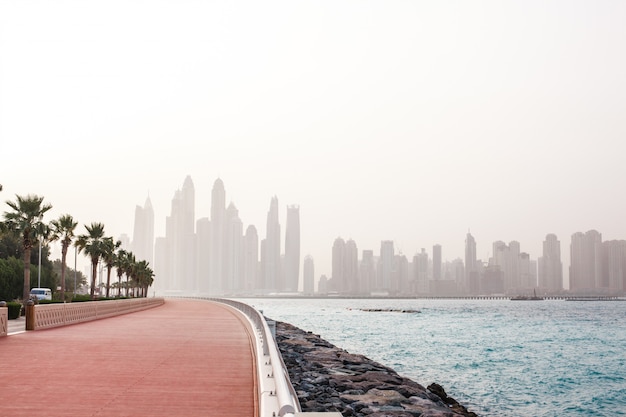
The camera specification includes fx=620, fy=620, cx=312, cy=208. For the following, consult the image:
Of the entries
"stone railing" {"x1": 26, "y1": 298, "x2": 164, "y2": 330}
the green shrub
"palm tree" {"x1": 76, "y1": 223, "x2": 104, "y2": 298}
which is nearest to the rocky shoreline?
"stone railing" {"x1": 26, "y1": 298, "x2": 164, "y2": 330}

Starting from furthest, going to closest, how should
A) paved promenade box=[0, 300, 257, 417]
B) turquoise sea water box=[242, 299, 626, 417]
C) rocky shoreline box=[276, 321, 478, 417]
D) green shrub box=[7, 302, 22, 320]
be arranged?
1. green shrub box=[7, 302, 22, 320]
2. turquoise sea water box=[242, 299, 626, 417]
3. rocky shoreline box=[276, 321, 478, 417]
4. paved promenade box=[0, 300, 257, 417]

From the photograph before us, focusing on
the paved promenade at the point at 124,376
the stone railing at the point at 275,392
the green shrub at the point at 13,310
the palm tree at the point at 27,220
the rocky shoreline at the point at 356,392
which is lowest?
the rocky shoreline at the point at 356,392

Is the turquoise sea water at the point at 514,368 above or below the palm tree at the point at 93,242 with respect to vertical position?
below

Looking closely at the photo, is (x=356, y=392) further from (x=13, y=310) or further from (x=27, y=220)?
(x=27, y=220)

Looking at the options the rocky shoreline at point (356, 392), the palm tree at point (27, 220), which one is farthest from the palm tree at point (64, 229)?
the rocky shoreline at point (356, 392)

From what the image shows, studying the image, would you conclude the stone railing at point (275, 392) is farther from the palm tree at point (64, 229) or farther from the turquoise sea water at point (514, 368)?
the palm tree at point (64, 229)

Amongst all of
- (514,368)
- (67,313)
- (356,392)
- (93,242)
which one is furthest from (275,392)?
(93,242)

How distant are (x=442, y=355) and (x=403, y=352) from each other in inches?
114

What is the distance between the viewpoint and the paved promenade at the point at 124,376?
8.88 metres

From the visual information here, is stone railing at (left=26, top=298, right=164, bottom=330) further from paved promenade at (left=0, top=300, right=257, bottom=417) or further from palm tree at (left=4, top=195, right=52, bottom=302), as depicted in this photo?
palm tree at (left=4, top=195, right=52, bottom=302)

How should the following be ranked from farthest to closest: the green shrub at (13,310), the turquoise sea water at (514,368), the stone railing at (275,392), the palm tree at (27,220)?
the palm tree at (27,220), the green shrub at (13,310), the turquoise sea water at (514,368), the stone railing at (275,392)

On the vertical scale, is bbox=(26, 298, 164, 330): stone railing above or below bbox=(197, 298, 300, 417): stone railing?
below

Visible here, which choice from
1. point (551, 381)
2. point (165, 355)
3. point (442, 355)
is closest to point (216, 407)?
point (165, 355)

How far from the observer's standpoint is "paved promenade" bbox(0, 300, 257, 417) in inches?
350
